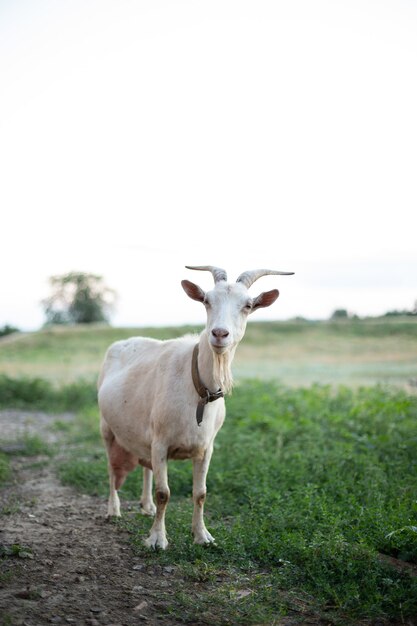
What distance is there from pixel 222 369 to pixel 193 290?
74 centimetres

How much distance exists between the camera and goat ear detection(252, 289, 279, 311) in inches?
198

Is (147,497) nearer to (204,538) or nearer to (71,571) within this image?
(204,538)

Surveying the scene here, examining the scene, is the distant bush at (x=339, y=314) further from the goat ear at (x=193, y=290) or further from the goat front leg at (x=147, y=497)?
the goat ear at (x=193, y=290)

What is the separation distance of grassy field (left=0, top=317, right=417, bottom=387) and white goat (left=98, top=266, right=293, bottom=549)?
8.24 m

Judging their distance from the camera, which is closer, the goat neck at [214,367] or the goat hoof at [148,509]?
the goat neck at [214,367]

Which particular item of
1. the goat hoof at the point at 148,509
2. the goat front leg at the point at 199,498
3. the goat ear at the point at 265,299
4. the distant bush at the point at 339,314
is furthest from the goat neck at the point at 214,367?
the distant bush at the point at 339,314

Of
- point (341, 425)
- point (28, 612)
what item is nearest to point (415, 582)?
point (28, 612)

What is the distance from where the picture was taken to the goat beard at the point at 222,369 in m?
4.82

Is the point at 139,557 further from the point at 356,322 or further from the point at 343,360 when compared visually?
the point at 356,322

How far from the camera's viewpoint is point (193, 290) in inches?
202

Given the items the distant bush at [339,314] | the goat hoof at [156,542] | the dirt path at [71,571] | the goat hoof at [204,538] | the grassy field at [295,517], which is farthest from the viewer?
the distant bush at [339,314]

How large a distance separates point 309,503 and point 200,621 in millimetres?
1986

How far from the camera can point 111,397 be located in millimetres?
6035

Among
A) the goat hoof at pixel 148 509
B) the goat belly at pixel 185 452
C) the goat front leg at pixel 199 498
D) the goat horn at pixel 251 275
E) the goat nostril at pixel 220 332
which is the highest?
the goat horn at pixel 251 275
